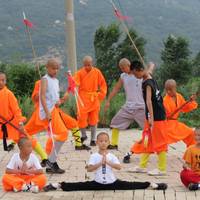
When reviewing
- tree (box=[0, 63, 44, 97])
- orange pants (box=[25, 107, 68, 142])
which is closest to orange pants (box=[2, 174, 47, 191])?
orange pants (box=[25, 107, 68, 142])

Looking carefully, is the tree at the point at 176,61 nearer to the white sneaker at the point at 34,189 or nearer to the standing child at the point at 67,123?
the standing child at the point at 67,123

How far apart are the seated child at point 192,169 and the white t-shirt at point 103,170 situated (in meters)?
0.82

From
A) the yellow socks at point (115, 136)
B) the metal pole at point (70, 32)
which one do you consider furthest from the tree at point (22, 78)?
the yellow socks at point (115, 136)

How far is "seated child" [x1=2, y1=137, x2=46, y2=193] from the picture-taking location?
7035mm

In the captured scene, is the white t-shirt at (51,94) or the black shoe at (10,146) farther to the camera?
the black shoe at (10,146)

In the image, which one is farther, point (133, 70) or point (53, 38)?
point (53, 38)

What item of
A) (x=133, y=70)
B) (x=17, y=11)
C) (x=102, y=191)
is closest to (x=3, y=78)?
(x=133, y=70)

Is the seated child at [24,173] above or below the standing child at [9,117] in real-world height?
below

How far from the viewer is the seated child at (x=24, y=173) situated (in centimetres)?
704

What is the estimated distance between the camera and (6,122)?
851 cm

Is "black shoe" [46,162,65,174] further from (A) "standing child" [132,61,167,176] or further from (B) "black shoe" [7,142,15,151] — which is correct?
(B) "black shoe" [7,142,15,151]

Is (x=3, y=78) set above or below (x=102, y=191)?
above

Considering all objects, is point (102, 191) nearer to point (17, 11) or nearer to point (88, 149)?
point (88, 149)

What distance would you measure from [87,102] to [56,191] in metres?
3.69
